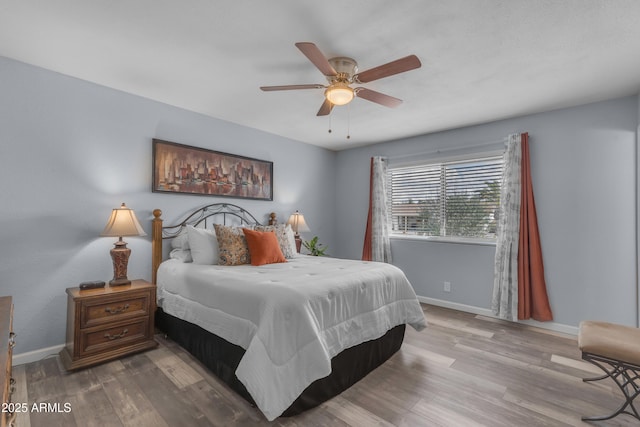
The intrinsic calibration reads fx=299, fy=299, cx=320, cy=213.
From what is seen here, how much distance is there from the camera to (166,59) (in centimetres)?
238

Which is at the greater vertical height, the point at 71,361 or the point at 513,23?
the point at 513,23

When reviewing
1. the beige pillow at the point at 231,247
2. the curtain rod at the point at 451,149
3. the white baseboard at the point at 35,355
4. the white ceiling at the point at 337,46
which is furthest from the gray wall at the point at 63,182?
the curtain rod at the point at 451,149

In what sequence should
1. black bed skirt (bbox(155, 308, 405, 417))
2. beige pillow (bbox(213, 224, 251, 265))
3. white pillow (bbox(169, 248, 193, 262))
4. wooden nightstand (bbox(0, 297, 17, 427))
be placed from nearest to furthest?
1. wooden nightstand (bbox(0, 297, 17, 427))
2. black bed skirt (bbox(155, 308, 405, 417))
3. beige pillow (bbox(213, 224, 251, 265))
4. white pillow (bbox(169, 248, 193, 262))

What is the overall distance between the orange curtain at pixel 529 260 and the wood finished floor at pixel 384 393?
24.2 inches

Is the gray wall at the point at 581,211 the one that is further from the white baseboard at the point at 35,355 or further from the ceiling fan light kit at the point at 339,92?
the white baseboard at the point at 35,355

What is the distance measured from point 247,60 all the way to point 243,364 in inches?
86.5

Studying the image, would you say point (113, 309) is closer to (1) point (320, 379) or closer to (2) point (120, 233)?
(2) point (120, 233)

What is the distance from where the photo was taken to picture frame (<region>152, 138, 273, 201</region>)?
3.26 metres

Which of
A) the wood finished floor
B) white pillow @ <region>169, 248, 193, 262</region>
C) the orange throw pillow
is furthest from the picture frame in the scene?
the wood finished floor

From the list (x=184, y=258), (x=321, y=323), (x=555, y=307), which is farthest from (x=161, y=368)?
(x=555, y=307)

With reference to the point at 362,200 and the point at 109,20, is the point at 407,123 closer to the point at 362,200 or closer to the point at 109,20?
the point at 362,200

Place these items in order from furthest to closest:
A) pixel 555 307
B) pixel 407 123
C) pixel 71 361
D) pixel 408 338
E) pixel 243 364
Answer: pixel 407 123 → pixel 555 307 → pixel 408 338 → pixel 71 361 → pixel 243 364

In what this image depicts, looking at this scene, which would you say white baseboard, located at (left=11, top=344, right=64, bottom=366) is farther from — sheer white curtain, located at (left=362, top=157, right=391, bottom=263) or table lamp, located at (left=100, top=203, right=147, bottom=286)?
sheer white curtain, located at (left=362, top=157, right=391, bottom=263)

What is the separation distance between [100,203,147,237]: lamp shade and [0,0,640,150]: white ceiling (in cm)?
122
